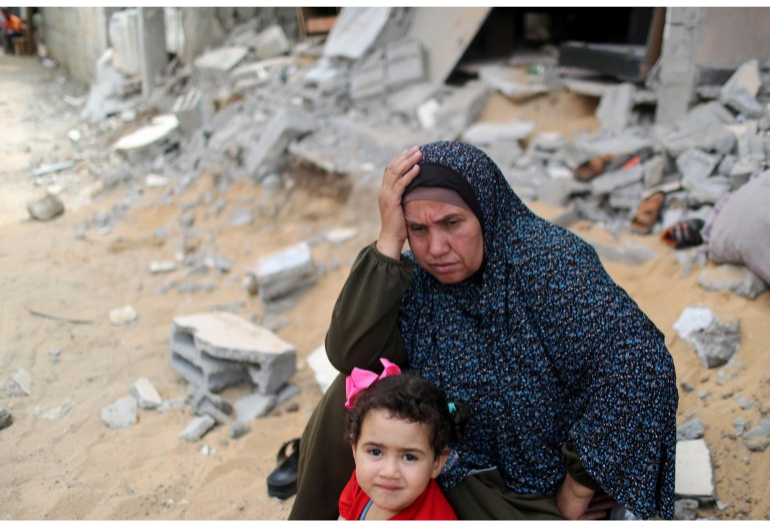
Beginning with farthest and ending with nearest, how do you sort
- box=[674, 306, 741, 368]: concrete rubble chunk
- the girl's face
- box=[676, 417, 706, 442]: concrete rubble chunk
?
1. box=[674, 306, 741, 368]: concrete rubble chunk
2. box=[676, 417, 706, 442]: concrete rubble chunk
3. the girl's face

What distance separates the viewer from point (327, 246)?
5.88m

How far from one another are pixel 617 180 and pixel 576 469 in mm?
3316

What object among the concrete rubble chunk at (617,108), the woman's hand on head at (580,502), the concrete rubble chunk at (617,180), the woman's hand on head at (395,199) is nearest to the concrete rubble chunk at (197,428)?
the woman's hand on head at (395,199)

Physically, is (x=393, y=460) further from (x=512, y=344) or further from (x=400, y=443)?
(x=512, y=344)

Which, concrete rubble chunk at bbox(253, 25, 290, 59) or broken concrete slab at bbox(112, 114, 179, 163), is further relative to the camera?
concrete rubble chunk at bbox(253, 25, 290, 59)

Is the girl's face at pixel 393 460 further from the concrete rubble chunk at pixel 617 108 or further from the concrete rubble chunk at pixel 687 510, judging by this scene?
the concrete rubble chunk at pixel 617 108

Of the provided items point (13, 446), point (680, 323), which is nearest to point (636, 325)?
point (680, 323)

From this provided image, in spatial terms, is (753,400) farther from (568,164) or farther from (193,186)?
(193,186)

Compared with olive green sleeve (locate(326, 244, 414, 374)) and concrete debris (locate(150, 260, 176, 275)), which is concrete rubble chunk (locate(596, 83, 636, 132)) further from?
olive green sleeve (locate(326, 244, 414, 374))

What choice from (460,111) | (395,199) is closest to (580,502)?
(395,199)

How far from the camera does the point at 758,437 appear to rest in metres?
2.72

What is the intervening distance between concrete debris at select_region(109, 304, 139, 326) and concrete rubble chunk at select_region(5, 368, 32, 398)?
1.10m

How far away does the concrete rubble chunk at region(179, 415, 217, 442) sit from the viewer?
3543mm

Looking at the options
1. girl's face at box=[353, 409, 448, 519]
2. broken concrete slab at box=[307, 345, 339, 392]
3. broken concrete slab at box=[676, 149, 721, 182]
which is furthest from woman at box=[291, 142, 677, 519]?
broken concrete slab at box=[676, 149, 721, 182]
